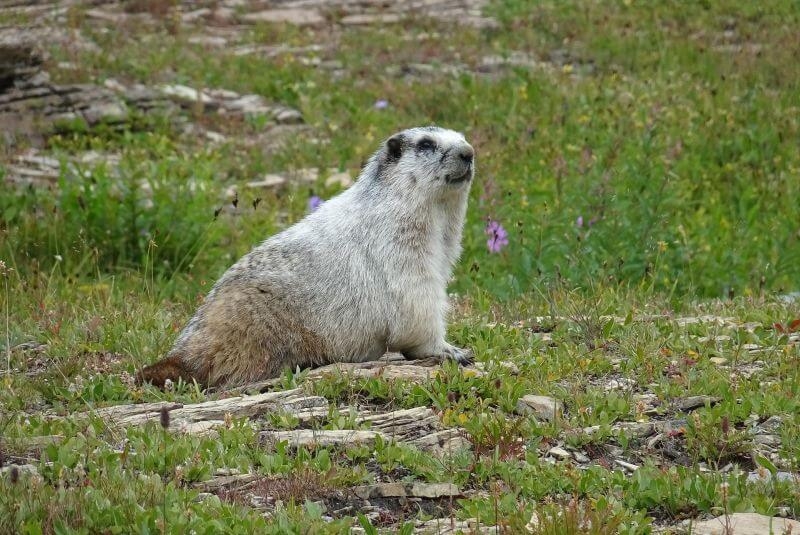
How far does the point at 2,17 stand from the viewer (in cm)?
2119

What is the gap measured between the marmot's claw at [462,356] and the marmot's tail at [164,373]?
1767 millimetres

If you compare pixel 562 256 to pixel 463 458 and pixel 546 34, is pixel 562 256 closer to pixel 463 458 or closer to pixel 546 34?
pixel 463 458

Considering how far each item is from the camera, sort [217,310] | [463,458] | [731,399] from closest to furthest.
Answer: [463,458], [731,399], [217,310]

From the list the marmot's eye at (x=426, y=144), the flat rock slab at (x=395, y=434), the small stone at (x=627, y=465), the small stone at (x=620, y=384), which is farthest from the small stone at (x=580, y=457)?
the marmot's eye at (x=426, y=144)

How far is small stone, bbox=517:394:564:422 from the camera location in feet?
21.2

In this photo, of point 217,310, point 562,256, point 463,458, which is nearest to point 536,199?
point 562,256

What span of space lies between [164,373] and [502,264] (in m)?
4.83

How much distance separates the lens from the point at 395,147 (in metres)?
8.08

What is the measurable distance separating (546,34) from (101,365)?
15216 millimetres

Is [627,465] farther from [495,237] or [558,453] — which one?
[495,237]

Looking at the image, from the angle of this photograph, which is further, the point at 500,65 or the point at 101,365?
the point at 500,65

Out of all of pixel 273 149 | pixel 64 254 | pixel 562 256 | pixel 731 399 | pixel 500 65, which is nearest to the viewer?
pixel 731 399

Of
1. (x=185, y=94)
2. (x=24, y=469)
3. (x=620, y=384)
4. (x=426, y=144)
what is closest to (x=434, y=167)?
(x=426, y=144)

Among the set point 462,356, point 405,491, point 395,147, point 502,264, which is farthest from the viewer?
point 502,264
